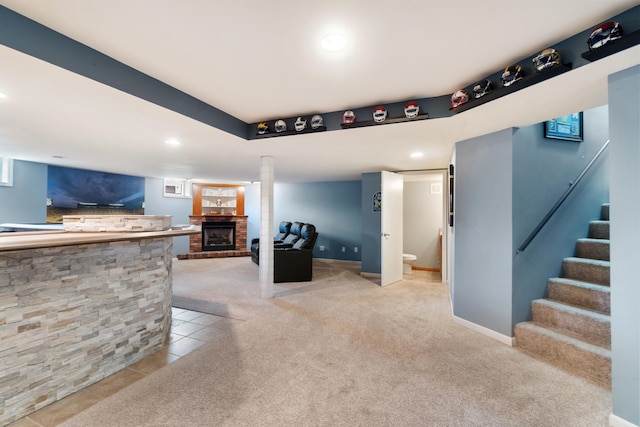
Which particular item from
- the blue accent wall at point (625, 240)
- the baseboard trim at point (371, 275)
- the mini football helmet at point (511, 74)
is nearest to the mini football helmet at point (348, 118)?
the mini football helmet at point (511, 74)

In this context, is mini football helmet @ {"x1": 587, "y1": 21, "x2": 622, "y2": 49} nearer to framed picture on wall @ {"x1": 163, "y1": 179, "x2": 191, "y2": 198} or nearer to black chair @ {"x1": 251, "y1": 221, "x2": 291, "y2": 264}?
black chair @ {"x1": 251, "y1": 221, "x2": 291, "y2": 264}

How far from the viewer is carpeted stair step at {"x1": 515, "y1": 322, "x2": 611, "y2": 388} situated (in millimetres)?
2354

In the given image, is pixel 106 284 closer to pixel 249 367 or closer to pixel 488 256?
pixel 249 367

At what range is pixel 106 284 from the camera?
7.79 feet

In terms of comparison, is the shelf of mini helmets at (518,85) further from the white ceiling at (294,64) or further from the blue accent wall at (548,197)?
the blue accent wall at (548,197)

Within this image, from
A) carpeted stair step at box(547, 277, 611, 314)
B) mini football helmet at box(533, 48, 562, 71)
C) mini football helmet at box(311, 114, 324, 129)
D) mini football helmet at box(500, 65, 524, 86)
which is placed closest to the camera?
mini football helmet at box(533, 48, 562, 71)

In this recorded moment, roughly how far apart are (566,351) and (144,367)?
3751 millimetres

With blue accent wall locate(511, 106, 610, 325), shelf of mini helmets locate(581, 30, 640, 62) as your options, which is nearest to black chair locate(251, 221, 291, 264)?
blue accent wall locate(511, 106, 610, 325)

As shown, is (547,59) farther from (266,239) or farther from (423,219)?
(423,219)

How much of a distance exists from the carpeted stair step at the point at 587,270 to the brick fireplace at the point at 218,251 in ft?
24.3

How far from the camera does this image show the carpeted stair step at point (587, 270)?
299 centimetres

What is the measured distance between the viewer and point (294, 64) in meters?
2.18

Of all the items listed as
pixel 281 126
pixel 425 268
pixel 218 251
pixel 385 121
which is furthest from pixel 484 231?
pixel 218 251

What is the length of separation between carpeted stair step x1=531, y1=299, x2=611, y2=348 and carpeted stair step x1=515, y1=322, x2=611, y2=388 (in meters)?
0.10
